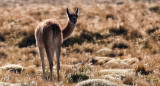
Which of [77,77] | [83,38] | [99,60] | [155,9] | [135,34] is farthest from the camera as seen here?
[155,9]

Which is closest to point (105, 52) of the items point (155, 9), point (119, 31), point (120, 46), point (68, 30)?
point (120, 46)

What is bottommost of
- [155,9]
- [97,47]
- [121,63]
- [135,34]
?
[97,47]

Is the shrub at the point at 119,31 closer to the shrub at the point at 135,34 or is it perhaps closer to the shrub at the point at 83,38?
the shrub at the point at 135,34

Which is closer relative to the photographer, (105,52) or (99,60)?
(99,60)

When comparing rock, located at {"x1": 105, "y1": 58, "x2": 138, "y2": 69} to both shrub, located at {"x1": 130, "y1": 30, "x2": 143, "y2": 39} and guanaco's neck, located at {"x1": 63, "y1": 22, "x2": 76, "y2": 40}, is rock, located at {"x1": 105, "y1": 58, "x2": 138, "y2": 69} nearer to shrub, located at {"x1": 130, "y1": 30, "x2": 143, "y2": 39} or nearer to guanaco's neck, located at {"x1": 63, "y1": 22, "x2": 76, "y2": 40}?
guanaco's neck, located at {"x1": 63, "y1": 22, "x2": 76, "y2": 40}

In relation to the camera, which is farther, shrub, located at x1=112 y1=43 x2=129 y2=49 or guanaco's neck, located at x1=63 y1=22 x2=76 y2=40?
shrub, located at x1=112 y1=43 x2=129 y2=49

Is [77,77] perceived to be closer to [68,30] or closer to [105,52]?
[68,30]

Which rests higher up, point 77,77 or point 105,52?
point 77,77

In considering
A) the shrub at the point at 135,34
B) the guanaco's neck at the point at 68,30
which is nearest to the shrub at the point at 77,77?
the guanaco's neck at the point at 68,30

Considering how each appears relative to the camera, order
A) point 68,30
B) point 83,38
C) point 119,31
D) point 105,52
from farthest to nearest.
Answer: point 119,31, point 83,38, point 105,52, point 68,30

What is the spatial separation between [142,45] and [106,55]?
1762 millimetres

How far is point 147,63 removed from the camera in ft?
26.8

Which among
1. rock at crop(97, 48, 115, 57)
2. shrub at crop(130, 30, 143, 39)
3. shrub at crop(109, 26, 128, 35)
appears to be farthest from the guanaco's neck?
shrub at crop(109, 26, 128, 35)

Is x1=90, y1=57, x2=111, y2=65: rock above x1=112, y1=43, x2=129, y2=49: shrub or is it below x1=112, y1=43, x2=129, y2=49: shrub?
above
